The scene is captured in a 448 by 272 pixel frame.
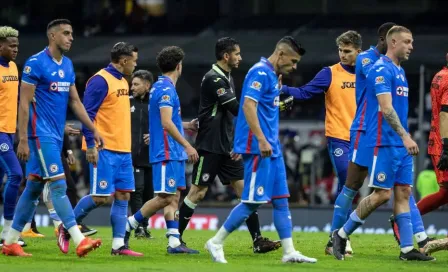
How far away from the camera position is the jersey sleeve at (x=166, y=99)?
1244 cm

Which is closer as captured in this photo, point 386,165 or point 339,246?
point 386,165

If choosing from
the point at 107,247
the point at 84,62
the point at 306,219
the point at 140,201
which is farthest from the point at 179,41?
the point at 107,247

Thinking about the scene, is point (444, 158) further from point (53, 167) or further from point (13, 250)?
point (13, 250)

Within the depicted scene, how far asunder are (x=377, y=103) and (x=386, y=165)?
68 cm

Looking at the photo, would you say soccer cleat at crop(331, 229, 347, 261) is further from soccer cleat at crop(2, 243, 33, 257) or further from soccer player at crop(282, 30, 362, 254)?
soccer cleat at crop(2, 243, 33, 257)

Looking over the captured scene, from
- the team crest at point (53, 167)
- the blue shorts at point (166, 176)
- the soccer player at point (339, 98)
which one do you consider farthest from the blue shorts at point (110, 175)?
the soccer player at point (339, 98)

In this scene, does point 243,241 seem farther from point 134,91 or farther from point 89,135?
point 89,135

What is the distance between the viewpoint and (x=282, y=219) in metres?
11.4

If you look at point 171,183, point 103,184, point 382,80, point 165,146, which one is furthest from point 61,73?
point 382,80

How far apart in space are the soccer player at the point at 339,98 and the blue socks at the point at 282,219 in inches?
82.8

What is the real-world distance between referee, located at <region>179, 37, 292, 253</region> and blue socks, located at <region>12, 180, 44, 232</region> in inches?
79.7

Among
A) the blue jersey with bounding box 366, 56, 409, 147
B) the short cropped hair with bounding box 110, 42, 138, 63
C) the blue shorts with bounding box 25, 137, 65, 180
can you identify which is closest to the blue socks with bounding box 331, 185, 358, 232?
the blue jersey with bounding box 366, 56, 409, 147

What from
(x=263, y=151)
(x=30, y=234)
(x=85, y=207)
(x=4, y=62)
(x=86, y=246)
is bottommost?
(x=30, y=234)

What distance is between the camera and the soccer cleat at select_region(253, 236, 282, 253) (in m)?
13.2
